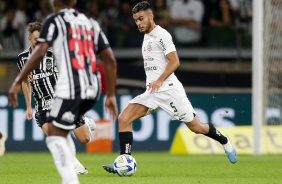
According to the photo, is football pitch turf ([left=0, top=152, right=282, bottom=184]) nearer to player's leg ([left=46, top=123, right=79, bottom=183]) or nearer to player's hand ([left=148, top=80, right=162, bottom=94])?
player's hand ([left=148, top=80, right=162, bottom=94])

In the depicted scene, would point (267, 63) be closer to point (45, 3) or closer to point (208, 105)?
point (208, 105)

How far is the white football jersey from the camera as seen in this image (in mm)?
9703

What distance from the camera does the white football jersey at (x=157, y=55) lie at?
970cm

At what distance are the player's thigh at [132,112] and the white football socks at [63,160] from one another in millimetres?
3519

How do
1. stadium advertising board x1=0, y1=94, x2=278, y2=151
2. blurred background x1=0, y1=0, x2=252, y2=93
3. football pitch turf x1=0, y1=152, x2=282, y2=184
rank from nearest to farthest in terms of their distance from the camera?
football pitch turf x1=0, y1=152, x2=282, y2=184, stadium advertising board x1=0, y1=94, x2=278, y2=151, blurred background x1=0, y1=0, x2=252, y2=93

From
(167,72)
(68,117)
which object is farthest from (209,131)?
(68,117)

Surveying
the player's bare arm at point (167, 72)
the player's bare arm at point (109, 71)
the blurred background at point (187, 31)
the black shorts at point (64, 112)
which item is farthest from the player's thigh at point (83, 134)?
the blurred background at point (187, 31)

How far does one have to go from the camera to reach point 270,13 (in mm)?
15070

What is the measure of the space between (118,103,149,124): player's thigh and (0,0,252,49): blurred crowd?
30.5 feet

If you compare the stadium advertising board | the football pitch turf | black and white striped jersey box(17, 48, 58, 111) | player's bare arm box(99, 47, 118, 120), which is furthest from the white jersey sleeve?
the stadium advertising board

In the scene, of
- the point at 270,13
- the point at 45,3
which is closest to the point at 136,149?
the point at 270,13

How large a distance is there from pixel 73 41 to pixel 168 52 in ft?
11.6

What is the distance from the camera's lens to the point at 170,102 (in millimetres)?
9812

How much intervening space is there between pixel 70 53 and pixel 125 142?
346 cm
